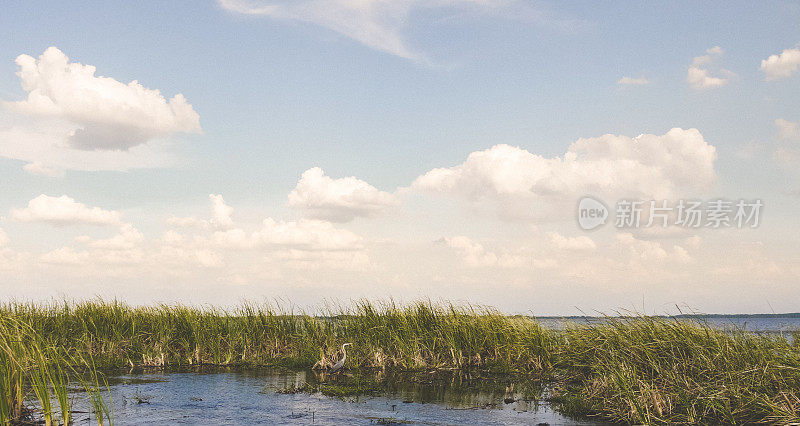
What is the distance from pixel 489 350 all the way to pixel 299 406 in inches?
282

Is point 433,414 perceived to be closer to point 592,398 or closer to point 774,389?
point 592,398

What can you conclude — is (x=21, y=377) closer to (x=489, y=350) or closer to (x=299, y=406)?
(x=299, y=406)

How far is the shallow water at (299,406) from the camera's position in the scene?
428 inches

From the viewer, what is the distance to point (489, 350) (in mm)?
17125

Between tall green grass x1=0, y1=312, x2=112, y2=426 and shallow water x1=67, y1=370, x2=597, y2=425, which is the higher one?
tall green grass x1=0, y1=312, x2=112, y2=426

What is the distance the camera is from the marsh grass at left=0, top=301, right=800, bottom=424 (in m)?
10.4

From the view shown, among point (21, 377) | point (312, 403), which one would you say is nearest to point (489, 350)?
point (312, 403)

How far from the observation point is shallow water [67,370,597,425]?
1087cm

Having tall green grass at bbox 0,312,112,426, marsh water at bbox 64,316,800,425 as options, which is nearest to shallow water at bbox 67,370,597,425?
marsh water at bbox 64,316,800,425

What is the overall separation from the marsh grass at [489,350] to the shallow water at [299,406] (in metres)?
0.85

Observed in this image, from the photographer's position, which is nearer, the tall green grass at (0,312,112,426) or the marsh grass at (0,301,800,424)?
the tall green grass at (0,312,112,426)

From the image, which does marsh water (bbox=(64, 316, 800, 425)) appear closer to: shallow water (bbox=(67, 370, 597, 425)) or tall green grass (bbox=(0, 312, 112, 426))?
shallow water (bbox=(67, 370, 597, 425))

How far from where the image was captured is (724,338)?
11766 mm

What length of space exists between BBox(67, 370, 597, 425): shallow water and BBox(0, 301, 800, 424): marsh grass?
2.80 ft
